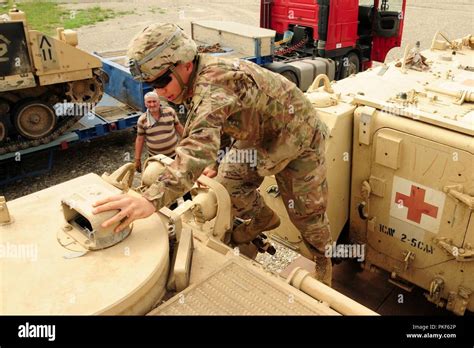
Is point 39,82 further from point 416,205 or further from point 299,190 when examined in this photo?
point 416,205

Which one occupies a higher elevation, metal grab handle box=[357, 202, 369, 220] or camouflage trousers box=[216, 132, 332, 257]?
camouflage trousers box=[216, 132, 332, 257]

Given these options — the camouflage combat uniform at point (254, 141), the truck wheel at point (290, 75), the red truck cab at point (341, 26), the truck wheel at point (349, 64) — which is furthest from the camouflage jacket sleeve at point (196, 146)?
the truck wheel at point (349, 64)

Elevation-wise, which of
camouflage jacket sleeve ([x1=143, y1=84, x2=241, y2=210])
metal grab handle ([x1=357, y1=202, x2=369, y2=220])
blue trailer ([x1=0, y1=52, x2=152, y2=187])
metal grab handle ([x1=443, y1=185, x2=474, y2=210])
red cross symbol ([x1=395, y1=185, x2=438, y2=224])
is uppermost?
camouflage jacket sleeve ([x1=143, y1=84, x2=241, y2=210])

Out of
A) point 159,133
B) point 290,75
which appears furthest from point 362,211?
point 290,75

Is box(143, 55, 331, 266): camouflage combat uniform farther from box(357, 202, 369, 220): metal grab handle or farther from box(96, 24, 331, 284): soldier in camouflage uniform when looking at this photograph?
box(357, 202, 369, 220): metal grab handle

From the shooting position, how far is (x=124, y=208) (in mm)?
2121

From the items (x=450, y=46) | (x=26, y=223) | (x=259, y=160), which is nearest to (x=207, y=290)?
(x=26, y=223)

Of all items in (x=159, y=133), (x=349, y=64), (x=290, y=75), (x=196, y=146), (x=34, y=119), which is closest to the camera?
(x=196, y=146)

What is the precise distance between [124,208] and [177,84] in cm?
76

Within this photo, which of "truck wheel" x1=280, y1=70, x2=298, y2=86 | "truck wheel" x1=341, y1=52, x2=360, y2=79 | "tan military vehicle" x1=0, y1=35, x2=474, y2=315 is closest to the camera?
"tan military vehicle" x1=0, y1=35, x2=474, y2=315

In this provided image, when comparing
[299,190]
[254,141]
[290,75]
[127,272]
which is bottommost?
[290,75]

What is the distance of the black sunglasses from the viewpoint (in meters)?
2.49

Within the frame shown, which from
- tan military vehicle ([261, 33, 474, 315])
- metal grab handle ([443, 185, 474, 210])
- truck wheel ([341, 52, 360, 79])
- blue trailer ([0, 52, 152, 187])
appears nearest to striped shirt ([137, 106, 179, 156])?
tan military vehicle ([261, 33, 474, 315])
